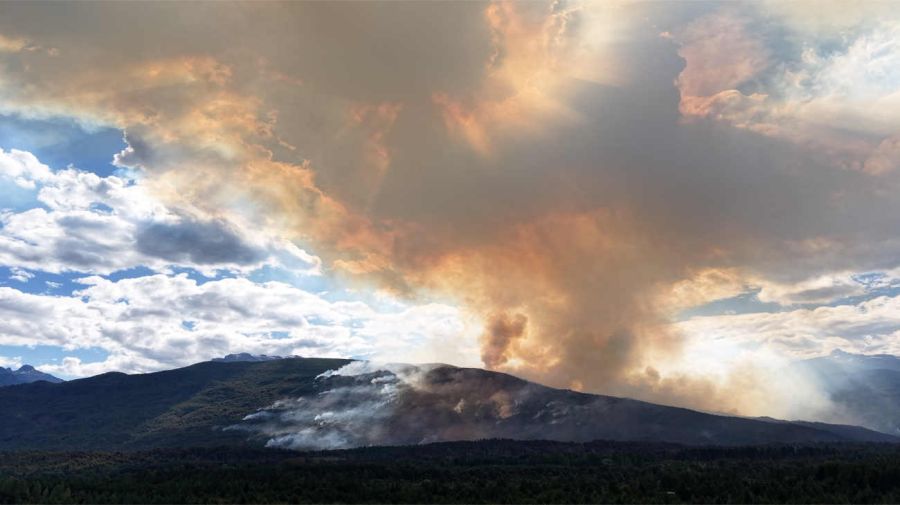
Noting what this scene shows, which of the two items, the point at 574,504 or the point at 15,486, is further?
the point at 15,486

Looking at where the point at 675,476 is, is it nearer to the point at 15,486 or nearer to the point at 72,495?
the point at 72,495

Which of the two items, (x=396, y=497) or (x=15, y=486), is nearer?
(x=396, y=497)

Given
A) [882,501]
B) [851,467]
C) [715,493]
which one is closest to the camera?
[882,501]

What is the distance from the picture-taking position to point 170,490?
194 meters

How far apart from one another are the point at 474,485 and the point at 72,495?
4913 inches

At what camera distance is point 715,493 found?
582ft

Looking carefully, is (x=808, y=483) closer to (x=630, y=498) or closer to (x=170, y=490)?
(x=630, y=498)

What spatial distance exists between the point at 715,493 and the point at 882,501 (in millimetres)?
40746

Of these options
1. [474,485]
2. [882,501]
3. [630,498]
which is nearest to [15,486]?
[474,485]

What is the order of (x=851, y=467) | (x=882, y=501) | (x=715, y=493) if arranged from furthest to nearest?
(x=851, y=467) → (x=715, y=493) → (x=882, y=501)

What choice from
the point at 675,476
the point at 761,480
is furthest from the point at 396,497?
the point at 761,480

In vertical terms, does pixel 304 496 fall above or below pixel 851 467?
below

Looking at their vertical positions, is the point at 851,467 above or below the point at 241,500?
above

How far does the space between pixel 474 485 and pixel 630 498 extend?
50.9 m
